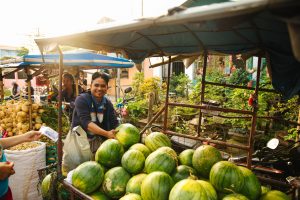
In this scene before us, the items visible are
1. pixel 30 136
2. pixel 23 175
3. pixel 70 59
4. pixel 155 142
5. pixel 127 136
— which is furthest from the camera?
pixel 70 59

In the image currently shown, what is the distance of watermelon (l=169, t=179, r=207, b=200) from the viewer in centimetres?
178

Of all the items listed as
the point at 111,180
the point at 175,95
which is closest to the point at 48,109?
the point at 111,180

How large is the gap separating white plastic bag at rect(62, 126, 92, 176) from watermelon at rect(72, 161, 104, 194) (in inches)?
17.1

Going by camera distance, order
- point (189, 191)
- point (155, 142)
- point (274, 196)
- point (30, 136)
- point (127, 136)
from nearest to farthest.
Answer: point (189, 191), point (274, 196), point (155, 142), point (127, 136), point (30, 136)

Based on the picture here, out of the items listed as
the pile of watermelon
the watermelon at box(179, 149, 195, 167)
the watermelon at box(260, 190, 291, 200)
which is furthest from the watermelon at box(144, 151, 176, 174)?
the watermelon at box(260, 190, 291, 200)

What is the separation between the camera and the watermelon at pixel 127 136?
295 cm

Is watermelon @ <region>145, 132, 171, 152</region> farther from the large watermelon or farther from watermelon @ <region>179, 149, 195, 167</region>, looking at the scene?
watermelon @ <region>179, 149, 195, 167</region>

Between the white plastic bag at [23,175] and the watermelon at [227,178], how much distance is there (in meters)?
3.62

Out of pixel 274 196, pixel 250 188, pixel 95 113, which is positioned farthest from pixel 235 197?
pixel 95 113

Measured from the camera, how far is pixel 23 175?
4.38 metres

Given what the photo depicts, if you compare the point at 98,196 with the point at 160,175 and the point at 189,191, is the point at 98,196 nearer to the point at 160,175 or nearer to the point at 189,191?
the point at 160,175

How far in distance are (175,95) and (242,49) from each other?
878 centimetres

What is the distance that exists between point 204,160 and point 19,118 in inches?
246

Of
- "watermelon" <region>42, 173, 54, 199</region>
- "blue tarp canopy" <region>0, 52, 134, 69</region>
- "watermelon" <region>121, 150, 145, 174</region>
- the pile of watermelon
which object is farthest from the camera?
"blue tarp canopy" <region>0, 52, 134, 69</region>
